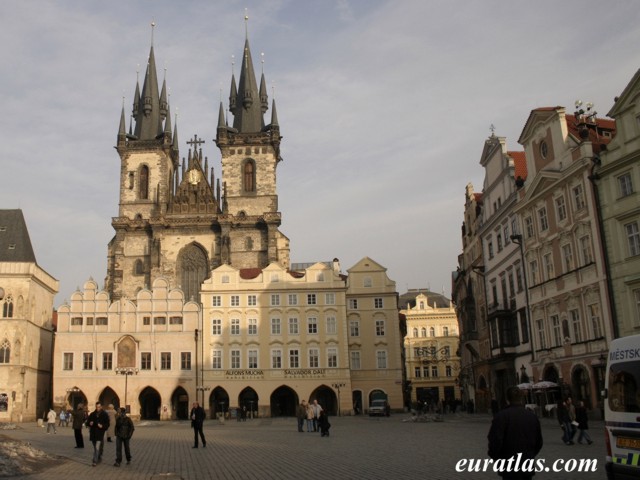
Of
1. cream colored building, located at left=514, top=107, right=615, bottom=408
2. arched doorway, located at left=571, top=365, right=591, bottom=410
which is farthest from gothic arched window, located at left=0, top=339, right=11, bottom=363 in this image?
arched doorway, located at left=571, top=365, right=591, bottom=410

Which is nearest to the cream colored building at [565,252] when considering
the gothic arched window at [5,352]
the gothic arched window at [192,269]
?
the gothic arched window at [5,352]

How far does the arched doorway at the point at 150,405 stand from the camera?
193 ft

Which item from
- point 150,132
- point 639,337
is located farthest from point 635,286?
point 150,132

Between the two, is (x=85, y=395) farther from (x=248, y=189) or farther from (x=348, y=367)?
(x=248, y=189)

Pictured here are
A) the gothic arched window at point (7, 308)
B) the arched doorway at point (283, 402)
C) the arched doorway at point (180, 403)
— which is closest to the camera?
the gothic arched window at point (7, 308)

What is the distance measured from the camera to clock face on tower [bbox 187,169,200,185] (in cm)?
7812

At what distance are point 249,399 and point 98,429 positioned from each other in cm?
4048

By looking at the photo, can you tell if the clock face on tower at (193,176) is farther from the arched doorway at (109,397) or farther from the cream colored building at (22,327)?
the arched doorway at (109,397)

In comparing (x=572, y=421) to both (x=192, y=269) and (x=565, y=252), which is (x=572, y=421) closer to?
(x=565, y=252)

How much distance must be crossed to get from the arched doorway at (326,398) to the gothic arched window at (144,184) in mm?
32121

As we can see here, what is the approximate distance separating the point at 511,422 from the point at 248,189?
71.4 metres

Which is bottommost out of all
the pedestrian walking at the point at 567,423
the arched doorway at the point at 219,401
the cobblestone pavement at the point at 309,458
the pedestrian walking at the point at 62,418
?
the cobblestone pavement at the point at 309,458

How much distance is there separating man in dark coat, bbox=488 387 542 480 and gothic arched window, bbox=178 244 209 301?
6583 cm

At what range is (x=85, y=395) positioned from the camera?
2175 inches
